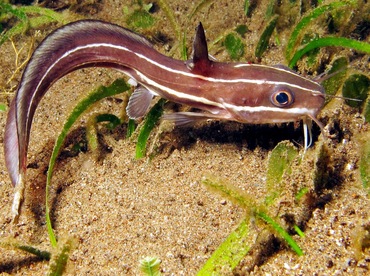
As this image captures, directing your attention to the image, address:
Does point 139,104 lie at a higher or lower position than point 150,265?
higher

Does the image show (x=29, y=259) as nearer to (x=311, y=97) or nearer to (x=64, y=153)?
(x=64, y=153)

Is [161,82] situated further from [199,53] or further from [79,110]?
[79,110]

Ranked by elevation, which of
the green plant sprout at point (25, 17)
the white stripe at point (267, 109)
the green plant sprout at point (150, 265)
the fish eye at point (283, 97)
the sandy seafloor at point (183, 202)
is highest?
the green plant sprout at point (25, 17)

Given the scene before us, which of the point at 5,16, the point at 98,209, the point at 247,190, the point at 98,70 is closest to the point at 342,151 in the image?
the point at 247,190

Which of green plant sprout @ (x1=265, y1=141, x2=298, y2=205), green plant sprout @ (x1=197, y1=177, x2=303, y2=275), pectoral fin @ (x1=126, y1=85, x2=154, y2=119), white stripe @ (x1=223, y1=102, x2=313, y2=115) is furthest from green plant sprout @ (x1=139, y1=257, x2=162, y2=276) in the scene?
pectoral fin @ (x1=126, y1=85, x2=154, y2=119)

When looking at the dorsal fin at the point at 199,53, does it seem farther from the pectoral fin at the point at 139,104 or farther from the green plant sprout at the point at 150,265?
the green plant sprout at the point at 150,265

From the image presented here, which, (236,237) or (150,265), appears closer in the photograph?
(150,265)

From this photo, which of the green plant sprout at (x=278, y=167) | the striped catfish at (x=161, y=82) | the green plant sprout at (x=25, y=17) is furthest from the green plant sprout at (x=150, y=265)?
the green plant sprout at (x=25, y=17)

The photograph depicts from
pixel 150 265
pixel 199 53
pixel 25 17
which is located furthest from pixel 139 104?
pixel 25 17
